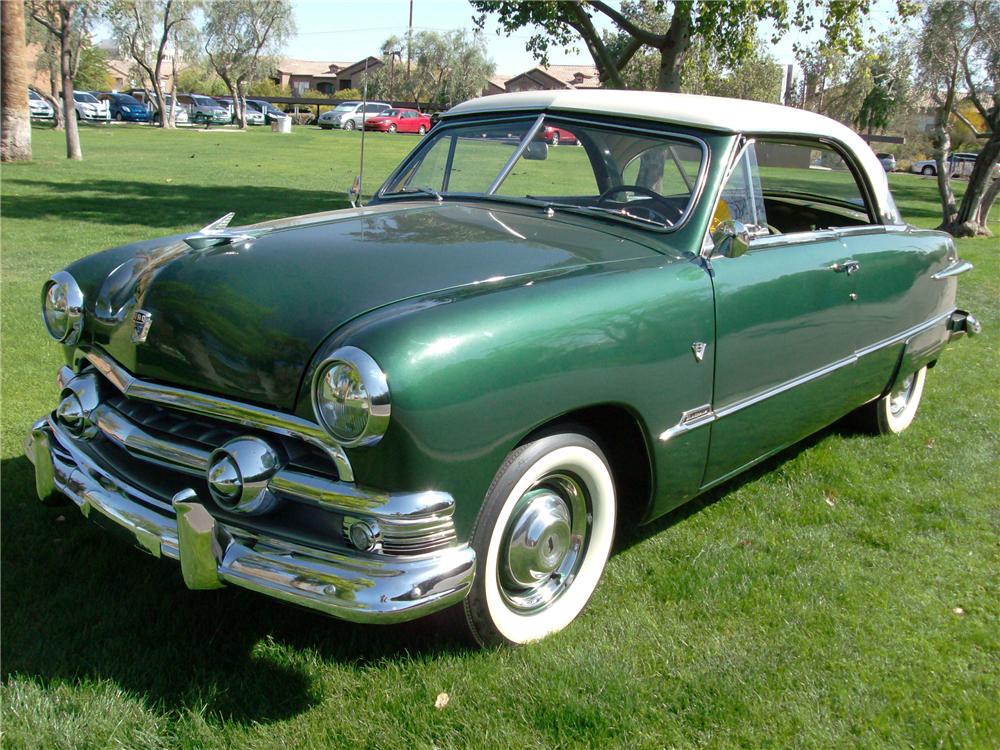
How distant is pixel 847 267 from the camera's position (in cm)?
381

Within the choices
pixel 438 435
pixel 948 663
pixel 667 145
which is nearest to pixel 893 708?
pixel 948 663

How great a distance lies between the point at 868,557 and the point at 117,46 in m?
50.2

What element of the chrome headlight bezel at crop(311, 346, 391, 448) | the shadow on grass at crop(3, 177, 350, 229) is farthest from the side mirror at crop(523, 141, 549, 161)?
the shadow on grass at crop(3, 177, 350, 229)

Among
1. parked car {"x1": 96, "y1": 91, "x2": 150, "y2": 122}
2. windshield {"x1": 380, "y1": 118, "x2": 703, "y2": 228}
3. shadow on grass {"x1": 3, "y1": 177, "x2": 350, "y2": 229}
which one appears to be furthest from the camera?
parked car {"x1": 96, "y1": 91, "x2": 150, "y2": 122}

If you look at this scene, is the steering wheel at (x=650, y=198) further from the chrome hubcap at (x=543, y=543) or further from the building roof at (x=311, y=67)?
the building roof at (x=311, y=67)

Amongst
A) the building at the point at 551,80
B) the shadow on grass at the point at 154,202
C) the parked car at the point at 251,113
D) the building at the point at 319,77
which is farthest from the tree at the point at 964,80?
the building at the point at 319,77

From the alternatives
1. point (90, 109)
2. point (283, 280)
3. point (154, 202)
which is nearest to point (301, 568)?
point (283, 280)

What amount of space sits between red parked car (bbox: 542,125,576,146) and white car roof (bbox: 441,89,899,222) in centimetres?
10

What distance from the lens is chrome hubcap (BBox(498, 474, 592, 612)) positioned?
2.64m

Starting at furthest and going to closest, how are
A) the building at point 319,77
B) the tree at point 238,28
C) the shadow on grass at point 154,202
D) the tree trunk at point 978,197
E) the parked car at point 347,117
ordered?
the building at point 319,77, the tree at point 238,28, the parked car at point 347,117, the tree trunk at point 978,197, the shadow on grass at point 154,202

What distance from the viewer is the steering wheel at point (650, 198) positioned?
3.39 metres

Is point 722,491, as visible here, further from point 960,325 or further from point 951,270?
point 960,325

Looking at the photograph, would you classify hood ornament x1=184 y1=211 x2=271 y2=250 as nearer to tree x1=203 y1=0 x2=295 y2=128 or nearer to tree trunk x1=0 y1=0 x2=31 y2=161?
tree trunk x1=0 y1=0 x2=31 y2=161

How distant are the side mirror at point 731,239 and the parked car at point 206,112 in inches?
1602
